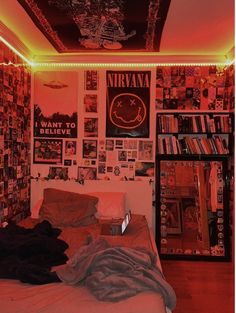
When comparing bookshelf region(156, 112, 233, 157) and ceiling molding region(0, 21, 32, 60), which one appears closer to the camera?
ceiling molding region(0, 21, 32, 60)

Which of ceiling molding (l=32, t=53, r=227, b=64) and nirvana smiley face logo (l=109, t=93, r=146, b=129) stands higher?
ceiling molding (l=32, t=53, r=227, b=64)

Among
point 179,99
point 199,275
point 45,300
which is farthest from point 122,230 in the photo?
point 179,99

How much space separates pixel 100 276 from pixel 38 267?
1.44 ft

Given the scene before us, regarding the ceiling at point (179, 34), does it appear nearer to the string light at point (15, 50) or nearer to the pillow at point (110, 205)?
the string light at point (15, 50)

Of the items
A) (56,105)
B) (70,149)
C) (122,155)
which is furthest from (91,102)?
(122,155)

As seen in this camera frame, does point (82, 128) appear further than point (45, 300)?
Yes

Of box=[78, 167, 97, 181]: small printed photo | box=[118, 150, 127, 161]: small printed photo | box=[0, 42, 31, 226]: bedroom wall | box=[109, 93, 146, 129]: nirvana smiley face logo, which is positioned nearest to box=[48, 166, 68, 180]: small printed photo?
box=[78, 167, 97, 181]: small printed photo

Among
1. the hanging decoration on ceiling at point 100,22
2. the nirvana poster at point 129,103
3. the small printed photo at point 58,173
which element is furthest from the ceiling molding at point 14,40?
the small printed photo at point 58,173

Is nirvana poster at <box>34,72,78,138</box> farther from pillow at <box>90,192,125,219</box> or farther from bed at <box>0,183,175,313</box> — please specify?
bed at <box>0,183,175,313</box>

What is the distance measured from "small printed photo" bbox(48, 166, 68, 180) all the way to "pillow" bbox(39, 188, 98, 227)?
38cm

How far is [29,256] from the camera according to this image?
230cm

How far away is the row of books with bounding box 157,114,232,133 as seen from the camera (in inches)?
171

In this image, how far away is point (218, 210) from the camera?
14.4ft

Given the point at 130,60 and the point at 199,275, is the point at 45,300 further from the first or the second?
the point at 130,60
